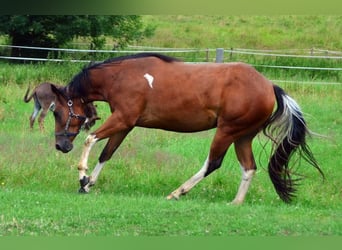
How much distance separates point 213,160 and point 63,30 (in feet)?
47.1

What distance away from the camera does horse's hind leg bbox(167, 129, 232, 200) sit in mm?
8680

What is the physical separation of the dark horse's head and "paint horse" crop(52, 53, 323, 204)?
13 millimetres

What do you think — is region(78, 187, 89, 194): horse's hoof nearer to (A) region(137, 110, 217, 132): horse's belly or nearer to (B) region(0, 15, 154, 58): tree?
(A) region(137, 110, 217, 132): horse's belly

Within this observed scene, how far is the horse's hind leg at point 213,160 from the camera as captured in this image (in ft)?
28.5

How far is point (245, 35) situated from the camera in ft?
96.5

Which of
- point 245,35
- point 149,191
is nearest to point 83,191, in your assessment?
point 149,191

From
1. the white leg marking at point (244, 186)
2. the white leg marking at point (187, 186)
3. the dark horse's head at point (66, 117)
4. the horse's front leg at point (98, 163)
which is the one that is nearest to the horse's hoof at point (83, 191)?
the horse's front leg at point (98, 163)

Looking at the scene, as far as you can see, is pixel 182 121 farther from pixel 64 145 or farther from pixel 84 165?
pixel 64 145

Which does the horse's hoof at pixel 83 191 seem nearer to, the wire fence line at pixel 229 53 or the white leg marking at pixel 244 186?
the white leg marking at pixel 244 186

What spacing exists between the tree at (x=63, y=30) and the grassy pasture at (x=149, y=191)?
688 centimetres

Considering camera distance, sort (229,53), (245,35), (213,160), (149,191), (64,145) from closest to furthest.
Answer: (213,160) → (64,145) → (149,191) → (229,53) → (245,35)

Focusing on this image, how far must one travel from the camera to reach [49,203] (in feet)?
25.3

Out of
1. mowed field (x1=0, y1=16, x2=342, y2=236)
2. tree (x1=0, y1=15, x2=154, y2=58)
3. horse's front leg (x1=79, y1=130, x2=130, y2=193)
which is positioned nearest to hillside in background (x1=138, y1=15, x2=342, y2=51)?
tree (x1=0, y1=15, x2=154, y2=58)

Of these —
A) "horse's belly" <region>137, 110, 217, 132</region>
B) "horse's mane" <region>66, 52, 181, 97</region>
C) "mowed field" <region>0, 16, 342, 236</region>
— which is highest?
"horse's mane" <region>66, 52, 181, 97</region>
